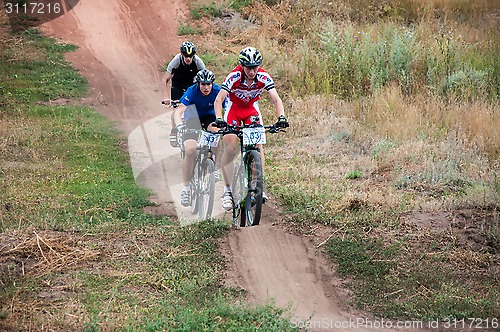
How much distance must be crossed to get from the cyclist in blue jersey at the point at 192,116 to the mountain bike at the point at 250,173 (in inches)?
38.1

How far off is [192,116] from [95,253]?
2.84 metres

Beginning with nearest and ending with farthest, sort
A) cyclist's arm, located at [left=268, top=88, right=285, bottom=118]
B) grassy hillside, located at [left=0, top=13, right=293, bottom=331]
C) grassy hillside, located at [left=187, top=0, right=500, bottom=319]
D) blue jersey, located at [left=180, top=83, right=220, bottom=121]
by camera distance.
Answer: grassy hillside, located at [left=0, top=13, right=293, bottom=331] → grassy hillside, located at [left=187, top=0, right=500, bottom=319] → cyclist's arm, located at [left=268, top=88, right=285, bottom=118] → blue jersey, located at [left=180, top=83, right=220, bottom=121]

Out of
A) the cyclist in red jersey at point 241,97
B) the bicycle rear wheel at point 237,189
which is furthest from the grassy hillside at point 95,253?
the cyclist in red jersey at point 241,97

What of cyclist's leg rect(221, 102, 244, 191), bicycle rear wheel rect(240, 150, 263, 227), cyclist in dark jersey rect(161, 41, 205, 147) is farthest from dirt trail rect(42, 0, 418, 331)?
cyclist in dark jersey rect(161, 41, 205, 147)

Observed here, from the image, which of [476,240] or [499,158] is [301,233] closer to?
[476,240]

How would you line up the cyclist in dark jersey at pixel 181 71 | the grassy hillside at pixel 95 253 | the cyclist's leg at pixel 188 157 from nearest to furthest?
the grassy hillside at pixel 95 253, the cyclist's leg at pixel 188 157, the cyclist in dark jersey at pixel 181 71

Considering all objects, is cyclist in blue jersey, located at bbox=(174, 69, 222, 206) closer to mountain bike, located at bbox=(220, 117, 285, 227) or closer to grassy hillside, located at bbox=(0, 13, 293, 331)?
grassy hillside, located at bbox=(0, 13, 293, 331)

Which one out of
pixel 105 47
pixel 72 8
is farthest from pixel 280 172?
pixel 72 8

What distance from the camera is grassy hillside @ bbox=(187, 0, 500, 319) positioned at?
23.8ft

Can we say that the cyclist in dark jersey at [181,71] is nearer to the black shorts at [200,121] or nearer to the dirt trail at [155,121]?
the dirt trail at [155,121]

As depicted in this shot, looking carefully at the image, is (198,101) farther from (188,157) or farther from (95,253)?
(95,253)

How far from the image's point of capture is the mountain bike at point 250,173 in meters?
8.10

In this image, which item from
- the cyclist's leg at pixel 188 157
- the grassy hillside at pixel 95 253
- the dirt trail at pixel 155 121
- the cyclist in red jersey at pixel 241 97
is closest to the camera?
the grassy hillside at pixel 95 253

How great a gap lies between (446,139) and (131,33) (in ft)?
37.3
